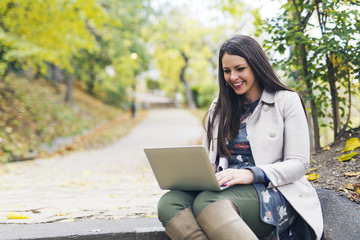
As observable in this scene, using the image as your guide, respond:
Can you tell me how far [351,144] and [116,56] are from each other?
48.3 ft

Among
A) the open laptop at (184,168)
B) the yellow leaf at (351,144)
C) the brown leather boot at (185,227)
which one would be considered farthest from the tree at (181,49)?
the brown leather boot at (185,227)

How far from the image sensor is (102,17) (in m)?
9.29

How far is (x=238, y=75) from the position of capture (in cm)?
253

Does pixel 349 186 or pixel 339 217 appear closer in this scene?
pixel 339 217

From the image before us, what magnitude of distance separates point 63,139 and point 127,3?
Result: 20.2ft

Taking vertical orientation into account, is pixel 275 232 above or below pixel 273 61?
below

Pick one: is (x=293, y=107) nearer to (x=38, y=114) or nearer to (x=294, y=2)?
(x=294, y=2)

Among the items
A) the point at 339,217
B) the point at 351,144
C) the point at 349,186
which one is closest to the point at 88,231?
the point at 339,217

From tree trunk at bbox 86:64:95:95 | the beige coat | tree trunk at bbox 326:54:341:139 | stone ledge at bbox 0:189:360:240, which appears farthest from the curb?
tree trunk at bbox 86:64:95:95

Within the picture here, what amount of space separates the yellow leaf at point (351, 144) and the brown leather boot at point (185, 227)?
72.9 inches

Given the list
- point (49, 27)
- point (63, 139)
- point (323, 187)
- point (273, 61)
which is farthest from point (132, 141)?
point (323, 187)

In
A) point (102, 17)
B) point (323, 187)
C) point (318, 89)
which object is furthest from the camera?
point (102, 17)

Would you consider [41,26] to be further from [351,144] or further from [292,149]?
[292,149]

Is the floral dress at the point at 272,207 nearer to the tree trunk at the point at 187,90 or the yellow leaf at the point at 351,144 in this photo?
the yellow leaf at the point at 351,144
